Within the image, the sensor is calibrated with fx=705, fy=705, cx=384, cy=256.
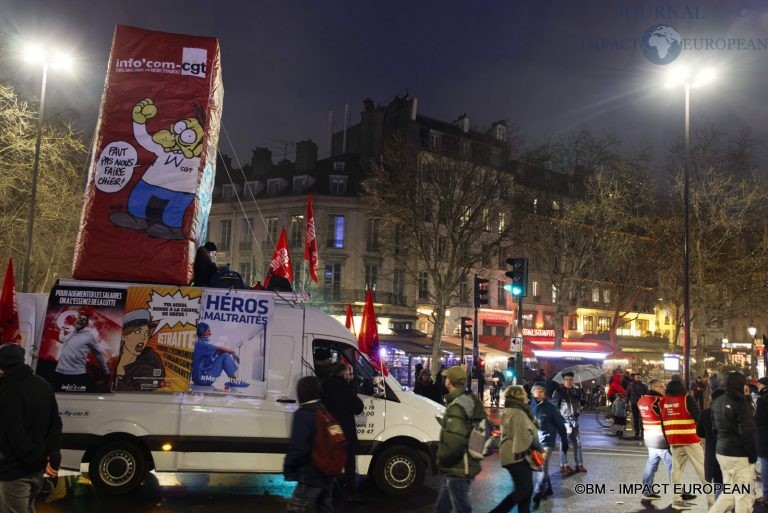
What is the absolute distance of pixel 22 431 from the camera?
4.75 m

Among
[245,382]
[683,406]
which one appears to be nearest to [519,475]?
[683,406]

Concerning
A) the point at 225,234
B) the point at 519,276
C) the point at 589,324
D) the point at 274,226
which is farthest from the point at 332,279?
the point at 519,276

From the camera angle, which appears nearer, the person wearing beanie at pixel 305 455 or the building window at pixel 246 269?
the person wearing beanie at pixel 305 455

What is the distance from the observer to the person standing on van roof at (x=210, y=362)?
8.73 metres

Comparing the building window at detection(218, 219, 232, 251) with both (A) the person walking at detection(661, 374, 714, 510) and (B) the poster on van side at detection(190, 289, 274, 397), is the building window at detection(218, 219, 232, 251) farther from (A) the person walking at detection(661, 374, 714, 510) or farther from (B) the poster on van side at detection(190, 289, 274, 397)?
(A) the person walking at detection(661, 374, 714, 510)

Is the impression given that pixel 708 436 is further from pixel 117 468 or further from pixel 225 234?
pixel 225 234

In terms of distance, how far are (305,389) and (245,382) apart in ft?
12.2

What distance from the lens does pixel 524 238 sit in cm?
3578

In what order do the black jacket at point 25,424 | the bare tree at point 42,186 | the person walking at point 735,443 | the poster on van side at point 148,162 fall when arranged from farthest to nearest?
the bare tree at point 42,186 → the poster on van side at point 148,162 → the person walking at point 735,443 → the black jacket at point 25,424

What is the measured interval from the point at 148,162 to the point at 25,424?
523 cm

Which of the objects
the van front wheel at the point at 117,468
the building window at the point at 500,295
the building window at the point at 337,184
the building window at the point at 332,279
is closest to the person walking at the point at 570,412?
the van front wheel at the point at 117,468

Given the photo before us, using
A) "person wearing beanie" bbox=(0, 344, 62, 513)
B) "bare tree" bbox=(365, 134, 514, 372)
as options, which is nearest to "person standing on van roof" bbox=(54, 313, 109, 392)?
"person wearing beanie" bbox=(0, 344, 62, 513)

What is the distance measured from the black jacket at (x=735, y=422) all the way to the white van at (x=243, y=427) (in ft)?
11.2

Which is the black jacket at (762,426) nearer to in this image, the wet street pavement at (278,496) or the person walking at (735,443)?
the wet street pavement at (278,496)
